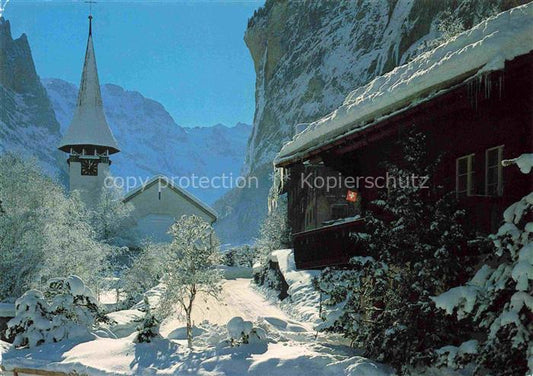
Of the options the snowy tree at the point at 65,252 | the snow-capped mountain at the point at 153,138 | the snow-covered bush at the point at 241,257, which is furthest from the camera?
the snow-capped mountain at the point at 153,138

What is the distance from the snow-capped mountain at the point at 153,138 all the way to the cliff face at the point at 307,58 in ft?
161

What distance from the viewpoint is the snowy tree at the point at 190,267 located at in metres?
10.6

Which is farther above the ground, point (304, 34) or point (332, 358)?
point (304, 34)

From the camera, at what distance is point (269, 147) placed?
10156cm

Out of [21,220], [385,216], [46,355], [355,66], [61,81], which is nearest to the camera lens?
[385,216]

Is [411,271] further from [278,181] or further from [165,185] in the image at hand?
[165,185]

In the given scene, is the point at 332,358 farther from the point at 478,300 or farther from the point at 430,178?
the point at 430,178

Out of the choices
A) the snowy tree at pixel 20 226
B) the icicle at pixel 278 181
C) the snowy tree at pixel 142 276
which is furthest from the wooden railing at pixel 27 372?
the snowy tree at pixel 142 276

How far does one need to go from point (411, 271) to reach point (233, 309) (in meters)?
13.9

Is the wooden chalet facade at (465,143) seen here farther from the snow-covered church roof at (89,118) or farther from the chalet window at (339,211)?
the snow-covered church roof at (89,118)

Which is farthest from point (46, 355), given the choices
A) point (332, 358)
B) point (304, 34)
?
point (304, 34)

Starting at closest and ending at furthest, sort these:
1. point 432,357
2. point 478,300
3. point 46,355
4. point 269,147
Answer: point 478,300, point 432,357, point 46,355, point 269,147

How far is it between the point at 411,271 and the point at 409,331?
32.5 inches

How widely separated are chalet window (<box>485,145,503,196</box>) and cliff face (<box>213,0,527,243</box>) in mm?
42102
